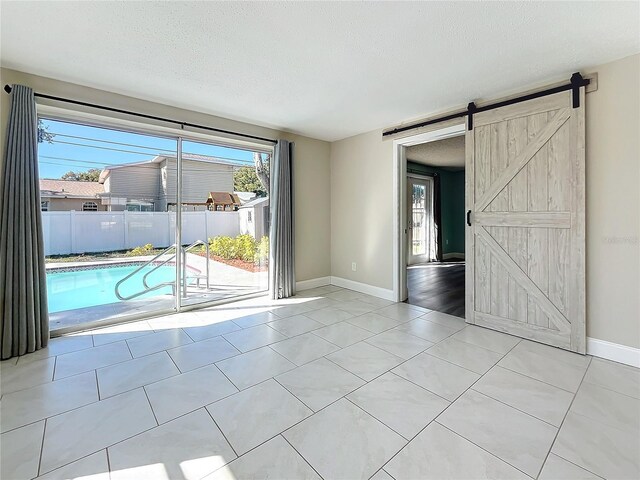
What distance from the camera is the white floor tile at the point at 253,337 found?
276 centimetres

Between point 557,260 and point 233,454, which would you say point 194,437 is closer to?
point 233,454

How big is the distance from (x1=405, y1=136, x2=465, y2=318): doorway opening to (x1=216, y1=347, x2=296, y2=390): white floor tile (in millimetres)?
3218

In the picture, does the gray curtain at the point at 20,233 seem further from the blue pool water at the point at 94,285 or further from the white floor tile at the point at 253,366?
the white floor tile at the point at 253,366

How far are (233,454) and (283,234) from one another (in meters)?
3.13

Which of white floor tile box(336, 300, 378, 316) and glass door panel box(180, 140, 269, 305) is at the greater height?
glass door panel box(180, 140, 269, 305)

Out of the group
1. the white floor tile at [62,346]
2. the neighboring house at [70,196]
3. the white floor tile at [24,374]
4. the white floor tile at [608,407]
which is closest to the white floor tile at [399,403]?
the white floor tile at [608,407]

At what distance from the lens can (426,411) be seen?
1.79m

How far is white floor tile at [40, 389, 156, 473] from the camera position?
4.84 feet

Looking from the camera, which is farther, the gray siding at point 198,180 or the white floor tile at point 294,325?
the gray siding at point 198,180

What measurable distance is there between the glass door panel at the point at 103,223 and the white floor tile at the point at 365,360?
2.44 metres

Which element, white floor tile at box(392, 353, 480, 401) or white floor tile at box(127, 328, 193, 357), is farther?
white floor tile at box(127, 328, 193, 357)

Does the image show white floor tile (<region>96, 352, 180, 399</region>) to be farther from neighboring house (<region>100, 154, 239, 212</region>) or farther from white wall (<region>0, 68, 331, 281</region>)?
white wall (<region>0, 68, 331, 281</region>)

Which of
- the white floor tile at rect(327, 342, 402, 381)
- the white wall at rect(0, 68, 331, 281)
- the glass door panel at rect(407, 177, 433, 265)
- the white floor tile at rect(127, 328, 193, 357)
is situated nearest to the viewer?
the white floor tile at rect(327, 342, 402, 381)

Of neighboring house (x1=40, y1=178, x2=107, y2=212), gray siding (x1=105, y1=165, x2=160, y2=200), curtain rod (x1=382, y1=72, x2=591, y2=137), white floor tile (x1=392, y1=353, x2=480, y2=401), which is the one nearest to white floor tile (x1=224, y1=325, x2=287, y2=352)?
white floor tile (x1=392, y1=353, x2=480, y2=401)
